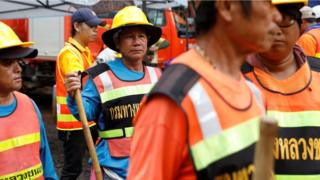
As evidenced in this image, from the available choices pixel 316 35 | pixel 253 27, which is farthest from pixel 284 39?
pixel 316 35

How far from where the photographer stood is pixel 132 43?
353 centimetres

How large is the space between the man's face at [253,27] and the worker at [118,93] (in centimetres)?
181

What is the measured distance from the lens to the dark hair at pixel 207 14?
1.57 m

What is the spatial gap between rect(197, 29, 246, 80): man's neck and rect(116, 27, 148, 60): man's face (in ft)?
6.14

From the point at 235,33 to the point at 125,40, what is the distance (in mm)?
2025

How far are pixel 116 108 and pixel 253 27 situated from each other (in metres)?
1.90

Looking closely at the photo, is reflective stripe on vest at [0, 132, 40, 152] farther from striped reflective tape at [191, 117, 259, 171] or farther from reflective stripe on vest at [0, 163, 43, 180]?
striped reflective tape at [191, 117, 259, 171]

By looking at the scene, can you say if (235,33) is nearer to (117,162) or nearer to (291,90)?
(291,90)

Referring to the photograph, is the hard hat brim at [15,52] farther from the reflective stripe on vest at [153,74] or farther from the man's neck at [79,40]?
the man's neck at [79,40]

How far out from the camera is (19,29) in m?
11.2

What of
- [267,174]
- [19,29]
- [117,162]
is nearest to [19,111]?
[117,162]

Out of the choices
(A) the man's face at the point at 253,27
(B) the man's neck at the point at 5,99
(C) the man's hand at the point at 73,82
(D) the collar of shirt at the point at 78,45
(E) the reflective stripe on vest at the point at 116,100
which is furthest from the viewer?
(D) the collar of shirt at the point at 78,45

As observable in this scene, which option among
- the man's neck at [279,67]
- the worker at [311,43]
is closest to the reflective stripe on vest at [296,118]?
the man's neck at [279,67]

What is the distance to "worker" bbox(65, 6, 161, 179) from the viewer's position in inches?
132
